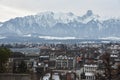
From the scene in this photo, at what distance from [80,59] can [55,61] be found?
442cm

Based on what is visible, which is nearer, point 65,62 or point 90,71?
point 90,71

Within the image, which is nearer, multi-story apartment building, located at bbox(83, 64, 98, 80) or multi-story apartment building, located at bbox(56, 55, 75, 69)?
multi-story apartment building, located at bbox(83, 64, 98, 80)

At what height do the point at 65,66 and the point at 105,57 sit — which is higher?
the point at 105,57

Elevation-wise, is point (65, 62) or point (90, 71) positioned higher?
point (90, 71)

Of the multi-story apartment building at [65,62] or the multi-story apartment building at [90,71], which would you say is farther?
the multi-story apartment building at [65,62]

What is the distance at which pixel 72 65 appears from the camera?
69.4 m

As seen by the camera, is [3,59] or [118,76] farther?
[3,59]

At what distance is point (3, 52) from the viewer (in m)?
16.2

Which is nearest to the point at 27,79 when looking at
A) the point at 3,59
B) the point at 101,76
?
the point at 101,76

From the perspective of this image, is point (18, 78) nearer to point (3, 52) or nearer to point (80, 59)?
point (3, 52)

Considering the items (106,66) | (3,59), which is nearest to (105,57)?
(106,66)

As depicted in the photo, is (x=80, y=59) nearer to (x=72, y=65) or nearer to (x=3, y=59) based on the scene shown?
(x=72, y=65)

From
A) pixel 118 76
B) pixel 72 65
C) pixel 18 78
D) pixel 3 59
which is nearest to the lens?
pixel 18 78

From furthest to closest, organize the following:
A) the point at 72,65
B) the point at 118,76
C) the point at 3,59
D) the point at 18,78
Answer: the point at 72,65 < the point at 3,59 < the point at 118,76 < the point at 18,78
